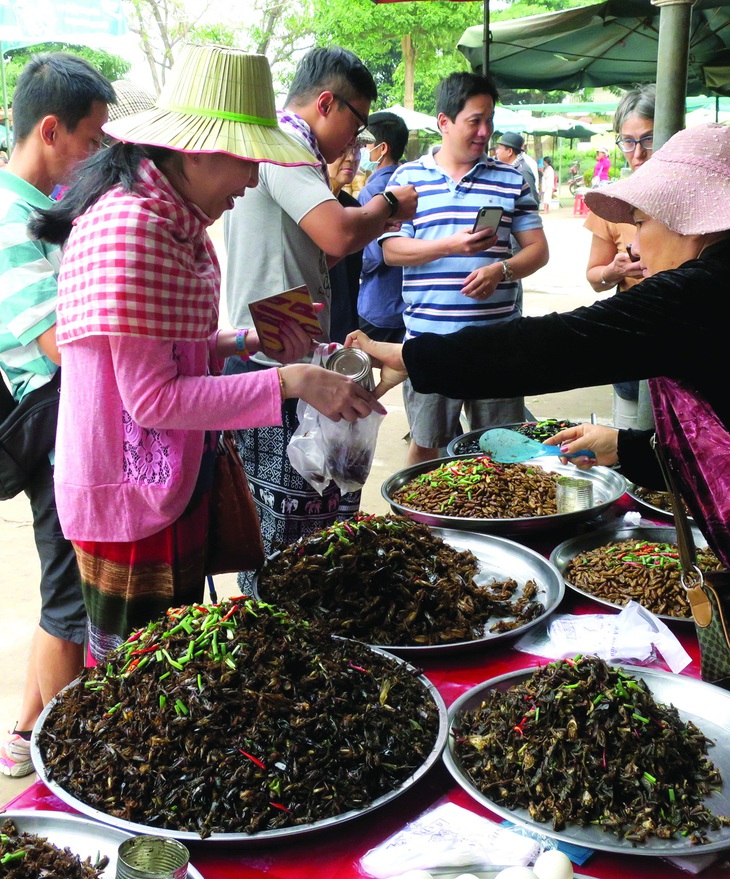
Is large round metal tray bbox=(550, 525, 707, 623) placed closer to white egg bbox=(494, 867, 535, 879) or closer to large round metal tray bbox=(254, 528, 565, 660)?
large round metal tray bbox=(254, 528, 565, 660)

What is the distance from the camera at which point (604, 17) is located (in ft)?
20.0

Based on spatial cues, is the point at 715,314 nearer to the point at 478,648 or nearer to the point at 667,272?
the point at 667,272

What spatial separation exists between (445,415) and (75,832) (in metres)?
2.96

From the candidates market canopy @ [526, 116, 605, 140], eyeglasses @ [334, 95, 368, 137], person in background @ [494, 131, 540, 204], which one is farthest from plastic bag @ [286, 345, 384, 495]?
market canopy @ [526, 116, 605, 140]

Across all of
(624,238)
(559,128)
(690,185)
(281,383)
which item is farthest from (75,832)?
(559,128)

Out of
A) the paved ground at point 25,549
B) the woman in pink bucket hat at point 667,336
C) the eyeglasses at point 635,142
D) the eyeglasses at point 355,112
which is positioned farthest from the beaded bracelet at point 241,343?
the eyeglasses at point 635,142

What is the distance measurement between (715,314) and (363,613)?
35.2 inches

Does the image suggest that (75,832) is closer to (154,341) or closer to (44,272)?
(154,341)

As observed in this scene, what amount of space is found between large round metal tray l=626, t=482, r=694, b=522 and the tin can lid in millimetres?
1065

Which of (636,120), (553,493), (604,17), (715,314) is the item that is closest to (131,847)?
(715,314)

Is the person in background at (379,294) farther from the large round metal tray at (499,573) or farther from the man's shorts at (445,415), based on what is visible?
the large round metal tray at (499,573)

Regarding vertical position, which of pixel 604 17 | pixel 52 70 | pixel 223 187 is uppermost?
pixel 604 17

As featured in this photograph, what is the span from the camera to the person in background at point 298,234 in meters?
2.49

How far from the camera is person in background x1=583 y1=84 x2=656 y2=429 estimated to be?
12.0 feet
